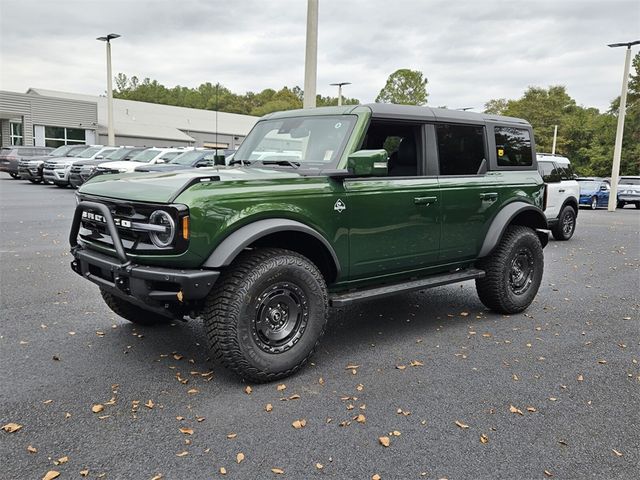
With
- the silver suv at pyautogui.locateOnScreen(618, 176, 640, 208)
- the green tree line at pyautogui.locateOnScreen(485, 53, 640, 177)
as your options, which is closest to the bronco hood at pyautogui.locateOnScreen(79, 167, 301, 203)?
the silver suv at pyautogui.locateOnScreen(618, 176, 640, 208)

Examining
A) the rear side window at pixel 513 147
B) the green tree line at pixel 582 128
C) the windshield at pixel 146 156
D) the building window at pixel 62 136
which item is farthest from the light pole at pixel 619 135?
the building window at pixel 62 136

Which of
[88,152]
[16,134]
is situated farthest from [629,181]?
[16,134]

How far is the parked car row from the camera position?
18094 millimetres

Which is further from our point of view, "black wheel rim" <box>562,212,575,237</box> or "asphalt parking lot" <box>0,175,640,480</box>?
"black wheel rim" <box>562,212,575,237</box>

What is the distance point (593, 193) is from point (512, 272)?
2122cm

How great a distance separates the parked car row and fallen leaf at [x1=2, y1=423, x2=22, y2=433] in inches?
514

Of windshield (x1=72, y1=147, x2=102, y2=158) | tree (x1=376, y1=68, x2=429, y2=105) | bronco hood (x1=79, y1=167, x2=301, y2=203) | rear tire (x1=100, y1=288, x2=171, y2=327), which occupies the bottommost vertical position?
rear tire (x1=100, y1=288, x2=171, y2=327)

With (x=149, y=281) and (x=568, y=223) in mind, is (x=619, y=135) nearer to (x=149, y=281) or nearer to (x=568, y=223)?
(x=568, y=223)

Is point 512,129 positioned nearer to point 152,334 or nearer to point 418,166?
point 418,166

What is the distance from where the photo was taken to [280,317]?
3.99 metres

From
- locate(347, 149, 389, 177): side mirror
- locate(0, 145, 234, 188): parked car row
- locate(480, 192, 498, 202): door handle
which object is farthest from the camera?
locate(0, 145, 234, 188): parked car row

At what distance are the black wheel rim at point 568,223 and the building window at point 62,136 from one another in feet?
128

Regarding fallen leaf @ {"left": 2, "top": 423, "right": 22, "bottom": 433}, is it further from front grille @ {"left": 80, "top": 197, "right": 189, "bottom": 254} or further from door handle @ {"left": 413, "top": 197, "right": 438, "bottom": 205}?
door handle @ {"left": 413, "top": 197, "right": 438, "bottom": 205}

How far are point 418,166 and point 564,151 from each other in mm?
59360
